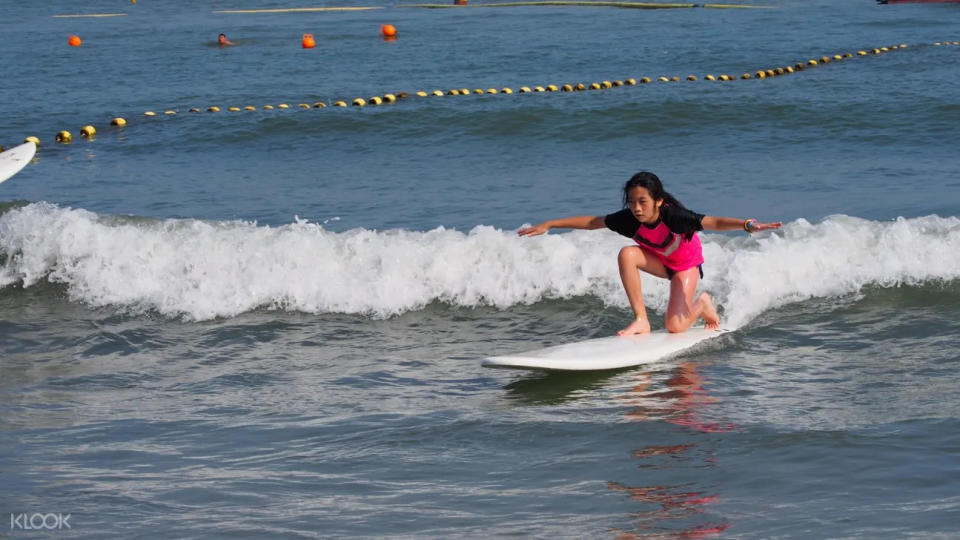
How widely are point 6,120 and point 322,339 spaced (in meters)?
12.9

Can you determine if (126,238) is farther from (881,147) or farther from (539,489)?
(881,147)

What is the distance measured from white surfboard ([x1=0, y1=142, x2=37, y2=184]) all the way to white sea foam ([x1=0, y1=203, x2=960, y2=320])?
118 cm

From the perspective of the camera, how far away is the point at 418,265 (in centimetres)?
1048

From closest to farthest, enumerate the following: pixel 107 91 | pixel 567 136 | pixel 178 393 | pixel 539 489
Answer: pixel 539 489
pixel 178 393
pixel 567 136
pixel 107 91

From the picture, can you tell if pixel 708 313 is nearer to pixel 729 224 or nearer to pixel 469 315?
pixel 729 224

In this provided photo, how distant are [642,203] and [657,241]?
41cm

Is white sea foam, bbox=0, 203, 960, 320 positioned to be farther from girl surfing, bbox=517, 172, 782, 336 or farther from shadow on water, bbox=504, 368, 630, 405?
shadow on water, bbox=504, 368, 630, 405

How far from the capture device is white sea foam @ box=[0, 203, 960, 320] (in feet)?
32.1

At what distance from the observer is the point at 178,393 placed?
25.0ft

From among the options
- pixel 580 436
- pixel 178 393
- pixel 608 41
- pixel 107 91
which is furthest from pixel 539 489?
pixel 608 41

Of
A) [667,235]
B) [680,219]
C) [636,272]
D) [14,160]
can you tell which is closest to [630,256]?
[636,272]

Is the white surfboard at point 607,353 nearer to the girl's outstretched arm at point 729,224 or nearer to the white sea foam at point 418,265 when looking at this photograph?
the girl's outstretched arm at point 729,224

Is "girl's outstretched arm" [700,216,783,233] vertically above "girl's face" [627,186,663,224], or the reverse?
"girl's face" [627,186,663,224]

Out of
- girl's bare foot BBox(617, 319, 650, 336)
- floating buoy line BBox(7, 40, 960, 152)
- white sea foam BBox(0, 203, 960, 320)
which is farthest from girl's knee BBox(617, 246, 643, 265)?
floating buoy line BBox(7, 40, 960, 152)
